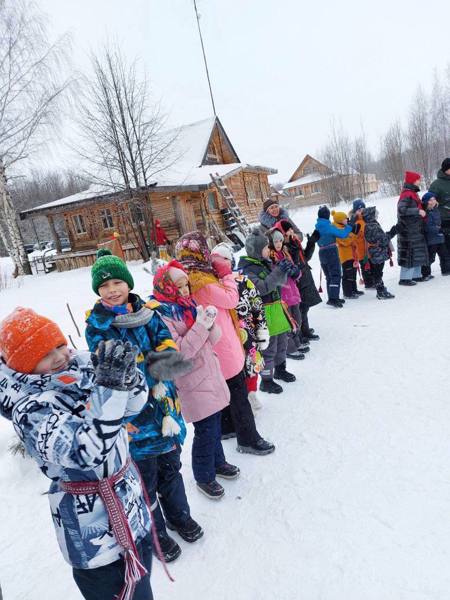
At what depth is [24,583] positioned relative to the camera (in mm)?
2211

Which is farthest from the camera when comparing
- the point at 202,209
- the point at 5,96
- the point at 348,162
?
the point at 348,162

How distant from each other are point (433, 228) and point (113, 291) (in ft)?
20.5

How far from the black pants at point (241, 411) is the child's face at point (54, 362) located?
1594 mm

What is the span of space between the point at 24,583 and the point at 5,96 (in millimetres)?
15949

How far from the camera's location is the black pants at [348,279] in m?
6.72

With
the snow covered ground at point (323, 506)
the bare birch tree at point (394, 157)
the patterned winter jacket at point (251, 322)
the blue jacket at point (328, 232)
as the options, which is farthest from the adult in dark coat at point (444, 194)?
the bare birch tree at point (394, 157)

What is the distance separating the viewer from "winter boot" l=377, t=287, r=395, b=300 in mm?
6285

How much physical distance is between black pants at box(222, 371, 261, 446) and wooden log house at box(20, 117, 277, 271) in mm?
12235

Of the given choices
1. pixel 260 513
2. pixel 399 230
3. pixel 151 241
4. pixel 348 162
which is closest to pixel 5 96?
pixel 151 241

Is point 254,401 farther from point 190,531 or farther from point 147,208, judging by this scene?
point 147,208

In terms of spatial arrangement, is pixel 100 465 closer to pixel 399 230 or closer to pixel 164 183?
pixel 399 230

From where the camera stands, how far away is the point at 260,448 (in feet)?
9.85

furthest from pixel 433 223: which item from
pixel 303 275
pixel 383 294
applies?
pixel 303 275

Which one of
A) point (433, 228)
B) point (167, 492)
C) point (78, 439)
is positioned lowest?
point (167, 492)
